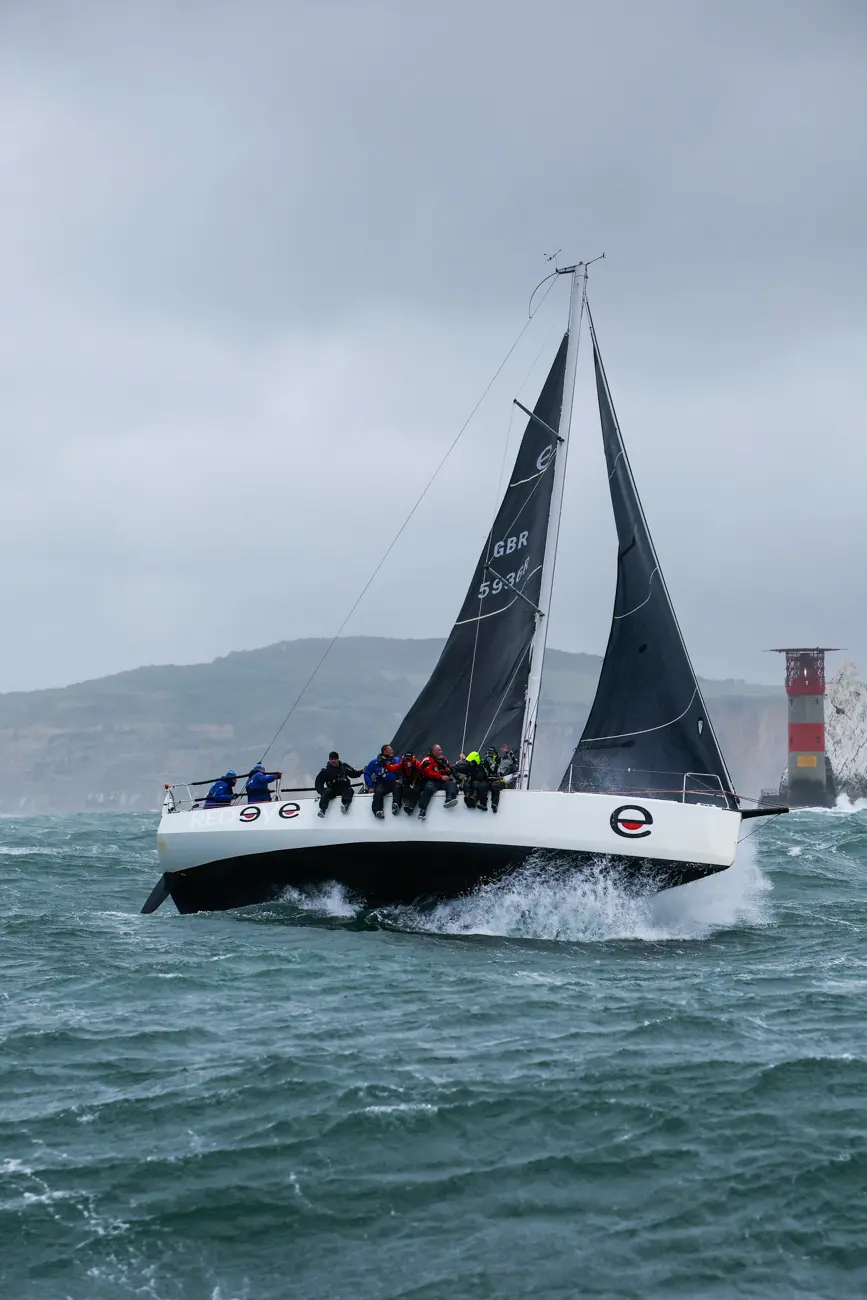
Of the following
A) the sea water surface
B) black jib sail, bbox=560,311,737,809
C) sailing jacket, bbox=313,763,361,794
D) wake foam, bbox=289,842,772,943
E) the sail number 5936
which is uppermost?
the sail number 5936

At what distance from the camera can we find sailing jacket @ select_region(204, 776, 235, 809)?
21859 millimetres

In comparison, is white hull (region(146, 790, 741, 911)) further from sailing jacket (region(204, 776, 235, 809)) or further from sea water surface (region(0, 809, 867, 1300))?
sea water surface (region(0, 809, 867, 1300))

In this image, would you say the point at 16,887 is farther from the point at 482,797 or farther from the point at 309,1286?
the point at 309,1286

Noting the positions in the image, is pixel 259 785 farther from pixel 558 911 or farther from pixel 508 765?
pixel 558 911

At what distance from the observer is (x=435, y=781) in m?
19.0

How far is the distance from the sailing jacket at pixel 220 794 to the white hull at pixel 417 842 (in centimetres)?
56

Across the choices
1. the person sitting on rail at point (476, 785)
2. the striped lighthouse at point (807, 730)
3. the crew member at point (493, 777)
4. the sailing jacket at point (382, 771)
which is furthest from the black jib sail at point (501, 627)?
the striped lighthouse at point (807, 730)

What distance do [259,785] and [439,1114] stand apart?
11.2 meters

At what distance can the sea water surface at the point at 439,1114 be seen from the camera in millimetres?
8328

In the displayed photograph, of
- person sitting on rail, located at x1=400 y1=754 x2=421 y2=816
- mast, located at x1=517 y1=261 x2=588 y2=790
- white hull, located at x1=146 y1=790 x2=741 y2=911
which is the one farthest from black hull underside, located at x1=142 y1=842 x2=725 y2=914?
mast, located at x1=517 y1=261 x2=588 y2=790

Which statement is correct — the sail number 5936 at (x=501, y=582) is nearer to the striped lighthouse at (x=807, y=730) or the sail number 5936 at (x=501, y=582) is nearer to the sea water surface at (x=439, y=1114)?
the sea water surface at (x=439, y=1114)

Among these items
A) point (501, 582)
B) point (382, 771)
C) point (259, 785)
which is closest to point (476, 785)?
point (382, 771)

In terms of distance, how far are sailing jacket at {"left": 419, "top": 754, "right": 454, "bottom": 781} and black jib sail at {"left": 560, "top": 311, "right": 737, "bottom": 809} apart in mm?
1747

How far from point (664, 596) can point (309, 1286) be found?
1415cm
